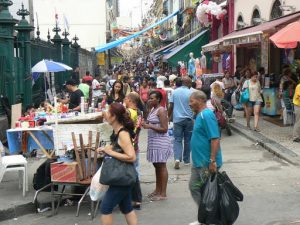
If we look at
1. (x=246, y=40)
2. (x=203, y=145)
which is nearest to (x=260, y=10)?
(x=246, y=40)

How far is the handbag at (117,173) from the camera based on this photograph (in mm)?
4961

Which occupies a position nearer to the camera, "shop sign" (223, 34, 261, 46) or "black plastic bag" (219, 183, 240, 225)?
"black plastic bag" (219, 183, 240, 225)

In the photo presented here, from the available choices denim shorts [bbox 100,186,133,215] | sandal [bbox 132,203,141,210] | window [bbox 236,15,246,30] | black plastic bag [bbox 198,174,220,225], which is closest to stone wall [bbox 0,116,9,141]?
sandal [bbox 132,203,141,210]

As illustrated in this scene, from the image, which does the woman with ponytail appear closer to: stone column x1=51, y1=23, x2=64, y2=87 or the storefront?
the storefront

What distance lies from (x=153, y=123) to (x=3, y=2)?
6.94m

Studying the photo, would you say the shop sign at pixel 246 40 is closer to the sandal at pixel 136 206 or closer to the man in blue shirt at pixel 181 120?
the man in blue shirt at pixel 181 120

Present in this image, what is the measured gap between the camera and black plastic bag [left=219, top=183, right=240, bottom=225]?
17.2 ft

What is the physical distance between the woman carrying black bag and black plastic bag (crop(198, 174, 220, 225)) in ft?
2.63

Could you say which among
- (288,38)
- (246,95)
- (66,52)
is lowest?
(246,95)

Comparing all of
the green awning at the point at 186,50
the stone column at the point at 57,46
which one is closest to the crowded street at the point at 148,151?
the stone column at the point at 57,46

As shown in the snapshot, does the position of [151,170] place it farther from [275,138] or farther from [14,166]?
[275,138]

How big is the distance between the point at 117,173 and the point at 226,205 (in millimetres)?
1212

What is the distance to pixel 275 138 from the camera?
40.3 feet

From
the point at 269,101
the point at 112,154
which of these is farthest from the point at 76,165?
the point at 269,101
